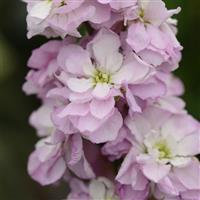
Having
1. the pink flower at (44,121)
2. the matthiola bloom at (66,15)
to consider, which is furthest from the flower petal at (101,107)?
the pink flower at (44,121)

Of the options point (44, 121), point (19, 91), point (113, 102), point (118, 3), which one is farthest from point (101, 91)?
point (19, 91)

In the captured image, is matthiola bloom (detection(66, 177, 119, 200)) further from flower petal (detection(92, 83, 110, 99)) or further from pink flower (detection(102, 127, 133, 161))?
flower petal (detection(92, 83, 110, 99))

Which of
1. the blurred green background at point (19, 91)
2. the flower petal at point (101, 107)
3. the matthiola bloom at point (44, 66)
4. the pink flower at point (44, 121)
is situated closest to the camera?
the flower petal at point (101, 107)

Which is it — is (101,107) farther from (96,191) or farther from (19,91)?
(19,91)

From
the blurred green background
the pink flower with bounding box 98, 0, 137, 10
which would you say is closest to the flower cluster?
the pink flower with bounding box 98, 0, 137, 10

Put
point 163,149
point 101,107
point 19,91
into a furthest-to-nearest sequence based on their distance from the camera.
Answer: point 19,91 → point 163,149 → point 101,107

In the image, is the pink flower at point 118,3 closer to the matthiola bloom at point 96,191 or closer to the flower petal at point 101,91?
the flower petal at point 101,91

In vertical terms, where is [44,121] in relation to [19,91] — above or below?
above
